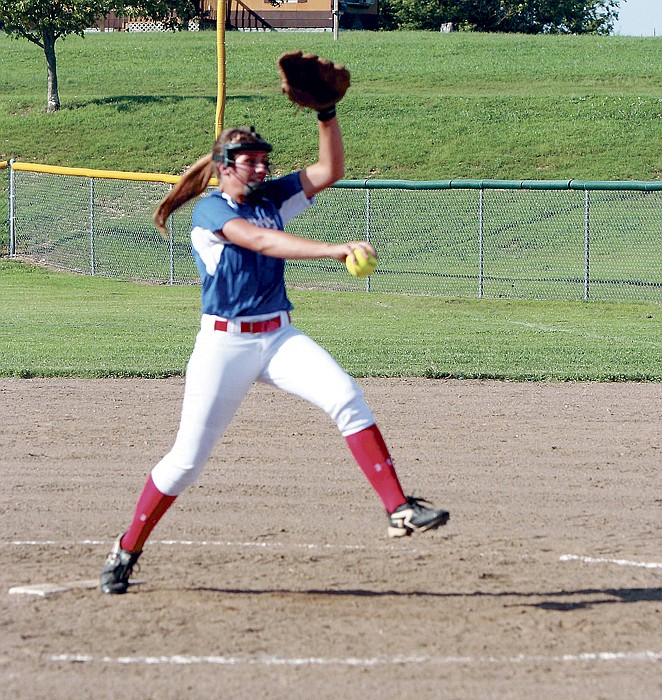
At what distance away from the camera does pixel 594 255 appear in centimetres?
2134

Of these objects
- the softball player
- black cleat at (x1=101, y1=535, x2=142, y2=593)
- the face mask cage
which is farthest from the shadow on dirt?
the face mask cage

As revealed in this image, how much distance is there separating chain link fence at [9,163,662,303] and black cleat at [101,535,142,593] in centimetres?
1381

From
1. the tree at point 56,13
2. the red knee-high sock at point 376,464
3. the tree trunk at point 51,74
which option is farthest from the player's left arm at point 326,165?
the tree trunk at point 51,74

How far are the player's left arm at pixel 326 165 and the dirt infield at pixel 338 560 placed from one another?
1838mm

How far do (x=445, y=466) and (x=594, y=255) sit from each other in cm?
1492

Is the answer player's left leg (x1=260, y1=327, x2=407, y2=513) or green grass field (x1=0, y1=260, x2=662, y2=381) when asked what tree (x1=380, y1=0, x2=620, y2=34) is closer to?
green grass field (x1=0, y1=260, x2=662, y2=381)

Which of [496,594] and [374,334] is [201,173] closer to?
[496,594]

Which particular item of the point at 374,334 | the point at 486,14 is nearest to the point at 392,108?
the point at 374,334

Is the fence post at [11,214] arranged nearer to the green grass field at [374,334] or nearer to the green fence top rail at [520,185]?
the green grass field at [374,334]

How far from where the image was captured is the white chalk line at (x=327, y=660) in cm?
410

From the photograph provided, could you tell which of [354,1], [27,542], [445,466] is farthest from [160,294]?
[354,1]

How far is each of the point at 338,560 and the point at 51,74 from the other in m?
31.0

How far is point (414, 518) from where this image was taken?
15.0ft

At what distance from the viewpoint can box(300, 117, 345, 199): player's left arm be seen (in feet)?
16.2
